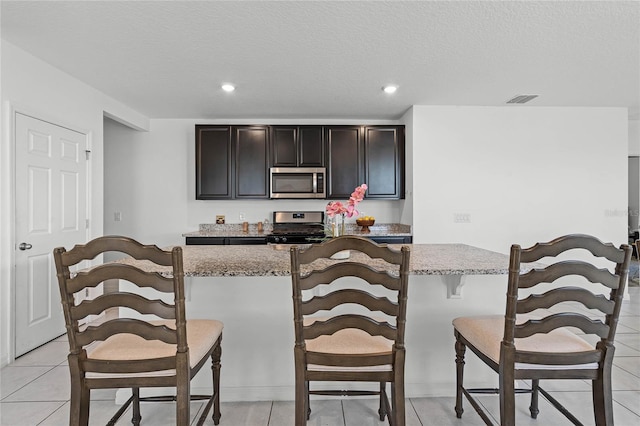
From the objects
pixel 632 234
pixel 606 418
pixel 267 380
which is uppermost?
pixel 632 234

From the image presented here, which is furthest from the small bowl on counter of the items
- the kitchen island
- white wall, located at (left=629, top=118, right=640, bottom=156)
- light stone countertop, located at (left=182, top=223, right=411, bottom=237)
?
white wall, located at (left=629, top=118, right=640, bottom=156)

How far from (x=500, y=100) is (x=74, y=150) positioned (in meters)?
4.54

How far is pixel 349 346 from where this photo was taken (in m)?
1.37

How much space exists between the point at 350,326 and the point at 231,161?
3528 millimetres

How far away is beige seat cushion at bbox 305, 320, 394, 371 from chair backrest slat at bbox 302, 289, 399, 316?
20 centimetres

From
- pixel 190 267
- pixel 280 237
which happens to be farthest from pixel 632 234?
pixel 190 267

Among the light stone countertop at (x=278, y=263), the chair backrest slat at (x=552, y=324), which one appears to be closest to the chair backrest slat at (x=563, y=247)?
the chair backrest slat at (x=552, y=324)

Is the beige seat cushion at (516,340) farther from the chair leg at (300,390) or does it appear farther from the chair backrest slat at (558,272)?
the chair leg at (300,390)

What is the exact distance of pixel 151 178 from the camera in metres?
4.71

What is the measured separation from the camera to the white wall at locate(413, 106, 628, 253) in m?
4.21

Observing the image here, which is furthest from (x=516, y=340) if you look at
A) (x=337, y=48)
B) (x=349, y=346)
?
(x=337, y=48)

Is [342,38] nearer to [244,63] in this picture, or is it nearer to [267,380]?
[244,63]

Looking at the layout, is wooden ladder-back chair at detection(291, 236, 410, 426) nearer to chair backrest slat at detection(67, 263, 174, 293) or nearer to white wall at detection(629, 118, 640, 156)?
chair backrest slat at detection(67, 263, 174, 293)

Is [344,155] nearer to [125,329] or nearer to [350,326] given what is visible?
[350,326]
